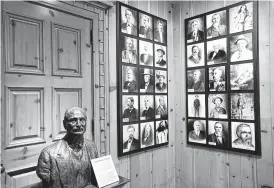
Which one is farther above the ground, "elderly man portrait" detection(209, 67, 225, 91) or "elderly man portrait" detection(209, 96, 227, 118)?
"elderly man portrait" detection(209, 67, 225, 91)

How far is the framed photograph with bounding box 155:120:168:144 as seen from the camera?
2.56 m

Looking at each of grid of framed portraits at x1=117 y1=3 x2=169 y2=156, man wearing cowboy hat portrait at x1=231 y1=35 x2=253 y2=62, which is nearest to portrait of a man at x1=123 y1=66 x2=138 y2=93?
grid of framed portraits at x1=117 y1=3 x2=169 y2=156

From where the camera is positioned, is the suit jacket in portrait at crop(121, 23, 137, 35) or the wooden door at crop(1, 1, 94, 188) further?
the suit jacket in portrait at crop(121, 23, 137, 35)

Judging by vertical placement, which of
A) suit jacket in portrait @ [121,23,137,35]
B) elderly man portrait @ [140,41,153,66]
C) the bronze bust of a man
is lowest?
the bronze bust of a man

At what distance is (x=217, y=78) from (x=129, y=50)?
1091 mm

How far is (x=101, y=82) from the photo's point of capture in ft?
6.51

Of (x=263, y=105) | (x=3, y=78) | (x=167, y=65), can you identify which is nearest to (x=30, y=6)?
(x=3, y=78)

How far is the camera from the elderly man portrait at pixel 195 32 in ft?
8.40

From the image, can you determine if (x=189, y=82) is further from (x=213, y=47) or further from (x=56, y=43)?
(x=56, y=43)

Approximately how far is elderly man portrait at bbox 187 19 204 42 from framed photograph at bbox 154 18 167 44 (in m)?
0.33

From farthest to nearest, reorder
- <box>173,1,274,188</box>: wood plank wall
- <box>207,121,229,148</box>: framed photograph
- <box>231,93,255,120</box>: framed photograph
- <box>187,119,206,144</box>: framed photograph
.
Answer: <box>187,119,206,144</box>: framed photograph → <box>207,121,229,148</box>: framed photograph → <box>231,93,255,120</box>: framed photograph → <box>173,1,274,188</box>: wood plank wall

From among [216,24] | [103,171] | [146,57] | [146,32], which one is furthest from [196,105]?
[103,171]

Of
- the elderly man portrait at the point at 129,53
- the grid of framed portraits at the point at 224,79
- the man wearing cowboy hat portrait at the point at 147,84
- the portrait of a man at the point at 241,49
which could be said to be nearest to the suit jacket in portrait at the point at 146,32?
the elderly man portrait at the point at 129,53

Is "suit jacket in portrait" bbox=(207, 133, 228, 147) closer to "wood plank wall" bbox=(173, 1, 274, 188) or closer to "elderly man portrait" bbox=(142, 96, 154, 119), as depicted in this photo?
"wood plank wall" bbox=(173, 1, 274, 188)
